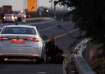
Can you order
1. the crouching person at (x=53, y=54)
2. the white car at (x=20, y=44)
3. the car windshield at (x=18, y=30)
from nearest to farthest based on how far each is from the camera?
the white car at (x=20, y=44), the car windshield at (x=18, y=30), the crouching person at (x=53, y=54)

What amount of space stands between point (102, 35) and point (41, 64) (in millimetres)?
13606

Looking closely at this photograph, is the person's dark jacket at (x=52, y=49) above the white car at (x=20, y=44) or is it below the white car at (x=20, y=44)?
below

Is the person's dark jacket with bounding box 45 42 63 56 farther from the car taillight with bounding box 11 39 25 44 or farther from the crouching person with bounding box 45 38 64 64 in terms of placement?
the car taillight with bounding box 11 39 25 44

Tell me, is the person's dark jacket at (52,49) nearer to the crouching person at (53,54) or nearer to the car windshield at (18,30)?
the crouching person at (53,54)

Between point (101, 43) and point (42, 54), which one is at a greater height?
point (101, 43)

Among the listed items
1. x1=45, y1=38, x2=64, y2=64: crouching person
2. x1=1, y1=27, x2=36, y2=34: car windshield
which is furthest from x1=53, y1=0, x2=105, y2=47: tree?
x1=45, y1=38, x2=64, y2=64: crouching person

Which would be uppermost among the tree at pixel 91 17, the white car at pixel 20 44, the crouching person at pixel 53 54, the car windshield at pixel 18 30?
the tree at pixel 91 17

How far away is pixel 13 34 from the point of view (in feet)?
62.2

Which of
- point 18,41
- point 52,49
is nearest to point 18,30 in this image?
point 18,41

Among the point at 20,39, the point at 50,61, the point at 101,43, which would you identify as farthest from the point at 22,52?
the point at 101,43

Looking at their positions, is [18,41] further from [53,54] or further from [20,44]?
[53,54]

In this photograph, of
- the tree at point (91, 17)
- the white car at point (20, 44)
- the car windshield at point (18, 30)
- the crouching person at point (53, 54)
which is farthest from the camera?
the crouching person at point (53, 54)

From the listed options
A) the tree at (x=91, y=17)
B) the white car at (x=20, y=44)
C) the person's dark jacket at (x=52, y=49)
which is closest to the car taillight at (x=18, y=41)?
the white car at (x=20, y=44)

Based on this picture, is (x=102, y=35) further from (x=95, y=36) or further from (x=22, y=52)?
(x=22, y=52)
